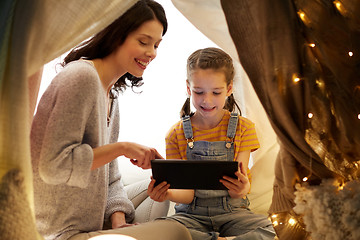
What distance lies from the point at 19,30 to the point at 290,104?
773 mm

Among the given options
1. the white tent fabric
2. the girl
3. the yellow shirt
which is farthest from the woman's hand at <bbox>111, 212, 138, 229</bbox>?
the white tent fabric

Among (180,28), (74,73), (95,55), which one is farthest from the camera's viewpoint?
(180,28)

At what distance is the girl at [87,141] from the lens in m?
1.26

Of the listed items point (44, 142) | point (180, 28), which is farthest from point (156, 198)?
point (180, 28)

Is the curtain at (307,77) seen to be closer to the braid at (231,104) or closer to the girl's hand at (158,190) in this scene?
the girl's hand at (158,190)

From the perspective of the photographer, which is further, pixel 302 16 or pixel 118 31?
pixel 118 31

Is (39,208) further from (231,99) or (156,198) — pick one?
(231,99)

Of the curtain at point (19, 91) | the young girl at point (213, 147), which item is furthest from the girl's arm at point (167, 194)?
the curtain at point (19, 91)

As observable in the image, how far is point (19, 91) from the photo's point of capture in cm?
97

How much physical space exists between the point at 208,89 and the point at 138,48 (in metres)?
0.36

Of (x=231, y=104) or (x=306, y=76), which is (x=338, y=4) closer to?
(x=306, y=76)

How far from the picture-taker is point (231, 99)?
1994 mm

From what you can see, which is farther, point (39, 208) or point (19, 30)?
point (39, 208)

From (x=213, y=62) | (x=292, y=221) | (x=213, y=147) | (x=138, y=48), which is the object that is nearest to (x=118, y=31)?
(x=138, y=48)
